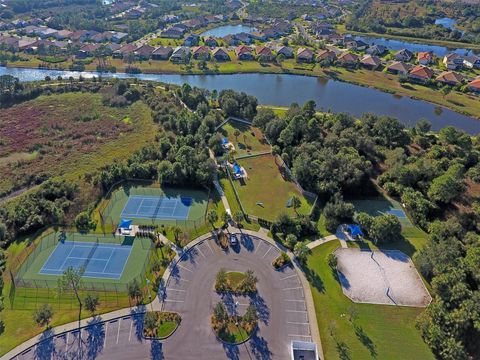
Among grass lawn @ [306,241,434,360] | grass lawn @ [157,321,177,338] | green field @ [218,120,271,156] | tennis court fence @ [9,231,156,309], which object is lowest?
tennis court fence @ [9,231,156,309]

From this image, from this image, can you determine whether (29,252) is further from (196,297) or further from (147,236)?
(196,297)

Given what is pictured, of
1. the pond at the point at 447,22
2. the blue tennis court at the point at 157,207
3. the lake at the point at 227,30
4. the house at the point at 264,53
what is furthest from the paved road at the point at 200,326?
the pond at the point at 447,22

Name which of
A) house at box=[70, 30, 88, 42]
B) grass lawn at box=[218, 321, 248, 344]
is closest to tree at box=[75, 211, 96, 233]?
grass lawn at box=[218, 321, 248, 344]

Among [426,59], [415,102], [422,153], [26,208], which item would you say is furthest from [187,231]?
[426,59]

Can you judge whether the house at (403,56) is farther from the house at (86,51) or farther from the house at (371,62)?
the house at (86,51)

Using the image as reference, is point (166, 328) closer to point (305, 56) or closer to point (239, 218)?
point (239, 218)

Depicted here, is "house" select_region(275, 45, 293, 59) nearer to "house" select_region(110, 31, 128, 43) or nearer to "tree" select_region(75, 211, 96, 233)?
"house" select_region(110, 31, 128, 43)

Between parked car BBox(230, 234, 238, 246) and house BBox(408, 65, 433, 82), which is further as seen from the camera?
house BBox(408, 65, 433, 82)
